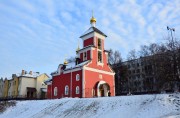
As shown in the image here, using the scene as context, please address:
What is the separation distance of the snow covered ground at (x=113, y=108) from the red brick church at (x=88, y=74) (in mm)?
8848

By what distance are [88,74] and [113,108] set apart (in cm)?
1696

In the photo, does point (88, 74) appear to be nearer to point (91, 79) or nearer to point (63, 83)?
point (91, 79)

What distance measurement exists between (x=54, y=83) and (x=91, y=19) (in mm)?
13949

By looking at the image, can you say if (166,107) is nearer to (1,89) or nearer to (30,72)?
(30,72)

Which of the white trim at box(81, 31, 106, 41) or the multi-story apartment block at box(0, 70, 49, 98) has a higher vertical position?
the white trim at box(81, 31, 106, 41)

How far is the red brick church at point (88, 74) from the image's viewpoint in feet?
115

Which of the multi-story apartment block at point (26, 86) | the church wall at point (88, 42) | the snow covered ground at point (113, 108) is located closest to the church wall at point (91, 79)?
the church wall at point (88, 42)

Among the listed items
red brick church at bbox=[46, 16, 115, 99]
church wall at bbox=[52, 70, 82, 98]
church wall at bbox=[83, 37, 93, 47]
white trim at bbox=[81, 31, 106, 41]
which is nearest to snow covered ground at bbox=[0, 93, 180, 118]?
church wall at bbox=[52, 70, 82, 98]

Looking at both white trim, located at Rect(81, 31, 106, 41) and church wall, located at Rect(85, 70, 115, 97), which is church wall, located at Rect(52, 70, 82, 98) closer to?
church wall, located at Rect(85, 70, 115, 97)

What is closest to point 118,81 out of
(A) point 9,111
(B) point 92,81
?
(B) point 92,81

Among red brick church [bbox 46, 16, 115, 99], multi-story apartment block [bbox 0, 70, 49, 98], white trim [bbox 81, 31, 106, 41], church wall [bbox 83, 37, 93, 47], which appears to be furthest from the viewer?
multi-story apartment block [bbox 0, 70, 49, 98]

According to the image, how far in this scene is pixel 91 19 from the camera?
135ft

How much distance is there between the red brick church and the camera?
115 ft

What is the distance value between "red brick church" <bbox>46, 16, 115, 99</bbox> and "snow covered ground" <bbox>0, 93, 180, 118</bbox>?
885 cm
